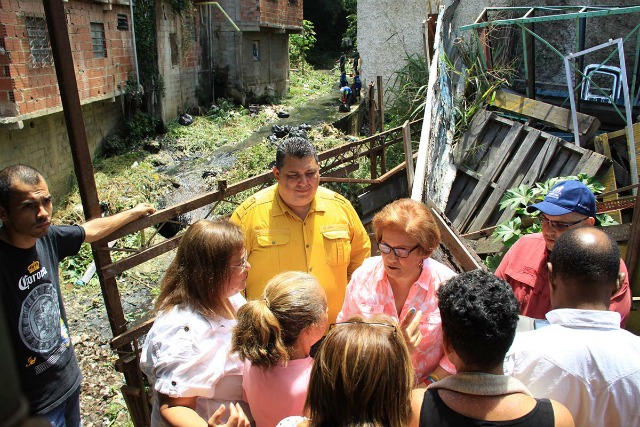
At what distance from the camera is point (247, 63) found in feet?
58.0

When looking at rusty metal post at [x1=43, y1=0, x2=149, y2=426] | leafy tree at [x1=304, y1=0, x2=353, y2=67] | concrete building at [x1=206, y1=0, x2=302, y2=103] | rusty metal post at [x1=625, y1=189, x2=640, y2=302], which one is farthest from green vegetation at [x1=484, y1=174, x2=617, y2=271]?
leafy tree at [x1=304, y1=0, x2=353, y2=67]

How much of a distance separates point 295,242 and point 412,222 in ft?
2.64

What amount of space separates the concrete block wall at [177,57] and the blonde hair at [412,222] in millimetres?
12361

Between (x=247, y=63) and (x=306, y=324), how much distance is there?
17224mm

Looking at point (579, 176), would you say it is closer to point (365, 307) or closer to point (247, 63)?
point (365, 307)

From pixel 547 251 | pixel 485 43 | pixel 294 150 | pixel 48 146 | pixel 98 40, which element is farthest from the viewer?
pixel 98 40

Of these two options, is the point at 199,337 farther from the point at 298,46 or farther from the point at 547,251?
the point at 298,46

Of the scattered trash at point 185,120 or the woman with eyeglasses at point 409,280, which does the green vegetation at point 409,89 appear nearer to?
the woman with eyeglasses at point 409,280

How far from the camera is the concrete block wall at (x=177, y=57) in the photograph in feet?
43.8

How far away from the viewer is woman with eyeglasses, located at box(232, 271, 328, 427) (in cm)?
167

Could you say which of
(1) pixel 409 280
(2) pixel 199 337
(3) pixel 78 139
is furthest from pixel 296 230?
(3) pixel 78 139

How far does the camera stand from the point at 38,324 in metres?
2.21

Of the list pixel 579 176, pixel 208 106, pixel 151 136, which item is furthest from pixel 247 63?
pixel 579 176

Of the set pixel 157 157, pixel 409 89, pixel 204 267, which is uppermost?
pixel 409 89
